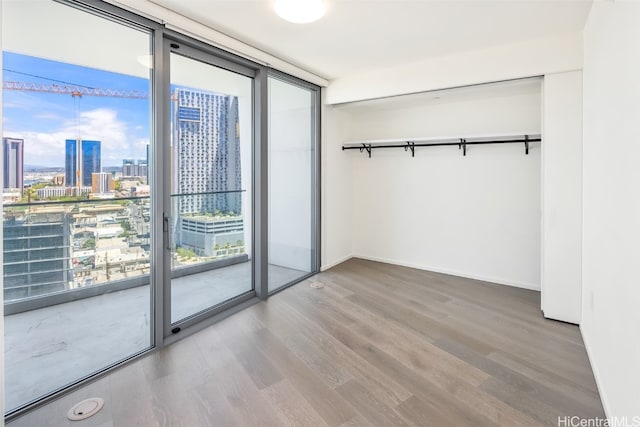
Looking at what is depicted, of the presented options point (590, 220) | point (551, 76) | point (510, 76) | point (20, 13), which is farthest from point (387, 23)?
point (20, 13)

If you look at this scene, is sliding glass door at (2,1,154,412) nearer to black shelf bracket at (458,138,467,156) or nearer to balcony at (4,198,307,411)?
balcony at (4,198,307,411)

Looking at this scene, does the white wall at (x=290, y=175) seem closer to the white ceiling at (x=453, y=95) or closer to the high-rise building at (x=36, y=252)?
the white ceiling at (x=453, y=95)

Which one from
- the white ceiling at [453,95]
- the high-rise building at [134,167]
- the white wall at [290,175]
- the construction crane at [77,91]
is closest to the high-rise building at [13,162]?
the construction crane at [77,91]

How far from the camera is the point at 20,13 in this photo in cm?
193

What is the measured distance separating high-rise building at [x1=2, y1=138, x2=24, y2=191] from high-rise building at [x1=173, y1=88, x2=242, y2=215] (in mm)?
1008

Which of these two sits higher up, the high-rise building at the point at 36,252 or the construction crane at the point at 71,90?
the construction crane at the point at 71,90

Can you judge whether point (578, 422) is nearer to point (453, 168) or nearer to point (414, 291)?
point (414, 291)

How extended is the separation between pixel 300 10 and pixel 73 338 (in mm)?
2804

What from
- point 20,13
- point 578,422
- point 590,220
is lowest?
point 578,422

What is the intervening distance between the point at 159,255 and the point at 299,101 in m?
2.60

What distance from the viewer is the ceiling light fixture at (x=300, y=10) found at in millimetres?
2412

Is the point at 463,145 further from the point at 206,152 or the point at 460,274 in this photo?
the point at 206,152

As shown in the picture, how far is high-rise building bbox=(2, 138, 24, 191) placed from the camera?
1904 millimetres

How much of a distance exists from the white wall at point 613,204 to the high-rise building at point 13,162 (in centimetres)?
318
